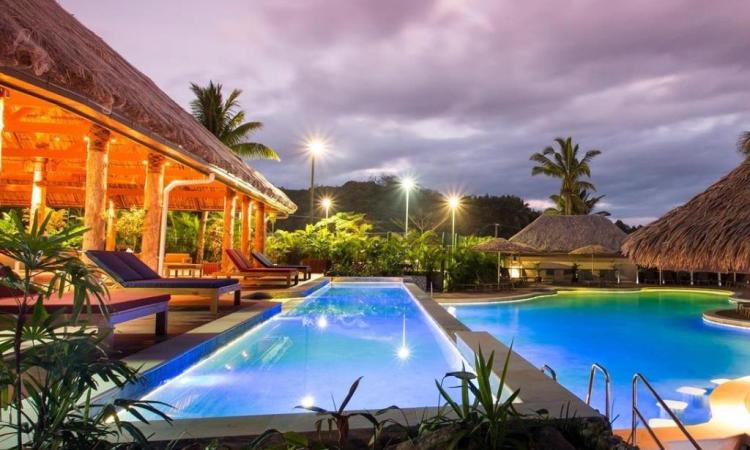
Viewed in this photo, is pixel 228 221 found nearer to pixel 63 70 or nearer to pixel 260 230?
pixel 260 230

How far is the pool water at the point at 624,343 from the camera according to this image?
5.86m

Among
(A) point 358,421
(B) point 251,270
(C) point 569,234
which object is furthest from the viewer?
(C) point 569,234

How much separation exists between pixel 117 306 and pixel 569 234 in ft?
82.3

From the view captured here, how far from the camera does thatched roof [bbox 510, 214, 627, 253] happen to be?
82.7 ft

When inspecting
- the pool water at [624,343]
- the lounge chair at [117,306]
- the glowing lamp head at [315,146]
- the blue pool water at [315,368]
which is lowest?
the pool water at [624,343]

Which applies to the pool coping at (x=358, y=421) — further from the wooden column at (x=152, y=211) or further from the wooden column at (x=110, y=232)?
the wooden column at (x=110, y=232)

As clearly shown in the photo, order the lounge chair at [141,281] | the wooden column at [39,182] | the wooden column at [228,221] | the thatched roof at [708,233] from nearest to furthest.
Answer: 1. the thatched roof at [708,233]
2. the lounge chair at [141,281]
3. the wooden column at [39,182]
4. the wooden column at [228,221]

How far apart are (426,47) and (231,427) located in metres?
11.0

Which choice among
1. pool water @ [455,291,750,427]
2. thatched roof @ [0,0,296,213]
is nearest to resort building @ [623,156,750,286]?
pool water @ [455,291,750,427]

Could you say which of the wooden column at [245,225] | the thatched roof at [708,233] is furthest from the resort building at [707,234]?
the wooden column at [245,225]

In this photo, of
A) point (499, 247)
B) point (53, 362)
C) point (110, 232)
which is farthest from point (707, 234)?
point (499, 247)

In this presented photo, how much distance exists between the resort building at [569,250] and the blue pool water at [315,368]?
58.4 ft

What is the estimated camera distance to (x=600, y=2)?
7980 mm

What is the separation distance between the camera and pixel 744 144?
1945 centimetres
